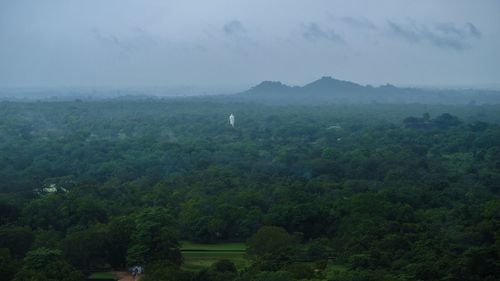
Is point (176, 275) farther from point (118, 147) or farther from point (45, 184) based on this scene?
point (118, 147)

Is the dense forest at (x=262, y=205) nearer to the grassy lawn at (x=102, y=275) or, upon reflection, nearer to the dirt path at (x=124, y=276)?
the grassy lawn at (x=102, y=275)

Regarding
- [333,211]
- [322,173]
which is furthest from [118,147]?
[333,211]

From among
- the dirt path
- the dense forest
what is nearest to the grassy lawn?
the dirt path

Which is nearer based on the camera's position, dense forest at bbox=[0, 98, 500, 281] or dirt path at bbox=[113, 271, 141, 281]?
dense forest at bbox=[0, 98, 500, 281]

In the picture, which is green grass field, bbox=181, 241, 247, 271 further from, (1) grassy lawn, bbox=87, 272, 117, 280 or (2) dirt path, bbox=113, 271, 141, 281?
(1) grassy lawn, bbox=87, 272, 117, 280

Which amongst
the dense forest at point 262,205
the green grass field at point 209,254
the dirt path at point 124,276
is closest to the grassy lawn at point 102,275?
the dirt path at point 124,276

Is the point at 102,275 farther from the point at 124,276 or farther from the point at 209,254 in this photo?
the point at 209,254

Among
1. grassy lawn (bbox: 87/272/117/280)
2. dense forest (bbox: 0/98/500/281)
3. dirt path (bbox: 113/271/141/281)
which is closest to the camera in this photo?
dense forest (bbox: 0/98/500/281)

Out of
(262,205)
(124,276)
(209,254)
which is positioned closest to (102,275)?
(124,276)
